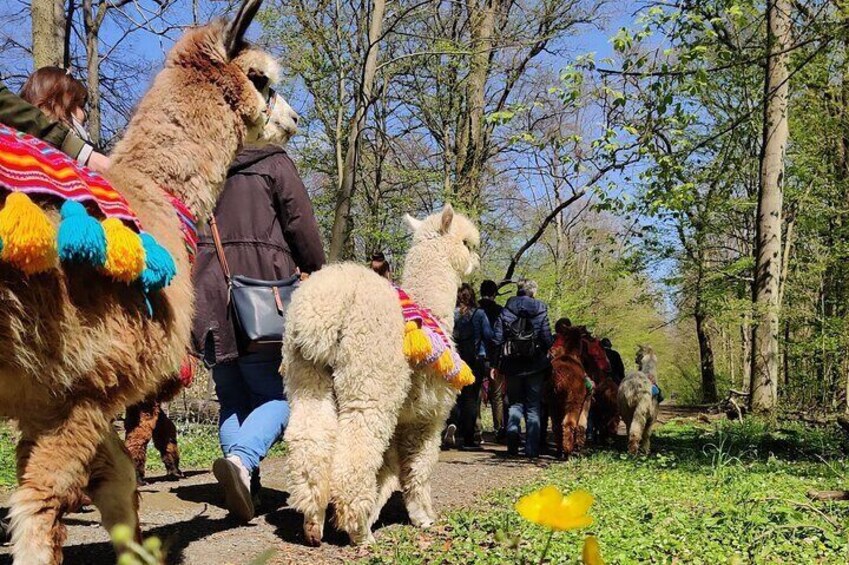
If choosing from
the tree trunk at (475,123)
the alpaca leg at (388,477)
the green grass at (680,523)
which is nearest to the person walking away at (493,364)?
the green grass at (680,523)

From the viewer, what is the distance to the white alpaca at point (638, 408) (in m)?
9.31

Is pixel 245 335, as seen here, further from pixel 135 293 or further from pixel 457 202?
pixel 457 202

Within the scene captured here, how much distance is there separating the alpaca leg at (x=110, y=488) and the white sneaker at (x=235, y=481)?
148 cm

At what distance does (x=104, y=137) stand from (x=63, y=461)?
14976 millimetres

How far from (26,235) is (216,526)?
9.48ft

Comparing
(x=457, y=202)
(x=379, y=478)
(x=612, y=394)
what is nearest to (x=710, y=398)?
(x=457, y=202)

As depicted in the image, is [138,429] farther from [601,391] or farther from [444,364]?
[601,391]

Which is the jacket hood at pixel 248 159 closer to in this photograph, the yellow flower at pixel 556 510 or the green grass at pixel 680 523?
the green grass at pixel 680 523

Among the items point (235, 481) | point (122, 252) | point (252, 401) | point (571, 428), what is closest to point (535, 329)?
point (571, 428)

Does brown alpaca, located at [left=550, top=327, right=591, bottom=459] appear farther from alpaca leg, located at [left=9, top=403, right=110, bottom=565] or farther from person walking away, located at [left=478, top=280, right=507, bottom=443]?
alpaca leg, located at [left=9, top=403, right=110, bottom=565]

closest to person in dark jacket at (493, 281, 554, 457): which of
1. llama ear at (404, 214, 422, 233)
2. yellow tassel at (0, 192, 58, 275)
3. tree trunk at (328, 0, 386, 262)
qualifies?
tree trunk at (328, 0, 386, 262)

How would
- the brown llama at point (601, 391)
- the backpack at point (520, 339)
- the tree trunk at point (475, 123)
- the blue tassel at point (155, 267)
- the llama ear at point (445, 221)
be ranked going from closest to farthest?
the blue tassel at point (155, 267) < the llama ear at point (445, 221) < the backpack at point (520, 339) < the brown llama at point (601, 391) < the tree trunk at point (475, 123)

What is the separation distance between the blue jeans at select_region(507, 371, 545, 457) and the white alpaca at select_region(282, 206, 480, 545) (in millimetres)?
4724

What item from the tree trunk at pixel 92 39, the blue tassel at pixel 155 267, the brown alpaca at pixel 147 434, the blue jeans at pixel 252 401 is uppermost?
the tree trunk at pixel 92 39
